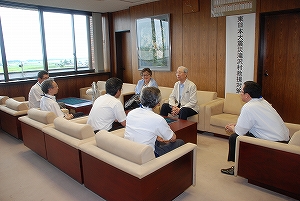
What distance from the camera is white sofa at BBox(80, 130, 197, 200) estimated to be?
1940 millimetres

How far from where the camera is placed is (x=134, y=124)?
223 centimetres

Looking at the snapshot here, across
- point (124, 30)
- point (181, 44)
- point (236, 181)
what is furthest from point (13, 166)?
point (124, 30)

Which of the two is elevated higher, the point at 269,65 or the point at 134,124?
the point at 269,65

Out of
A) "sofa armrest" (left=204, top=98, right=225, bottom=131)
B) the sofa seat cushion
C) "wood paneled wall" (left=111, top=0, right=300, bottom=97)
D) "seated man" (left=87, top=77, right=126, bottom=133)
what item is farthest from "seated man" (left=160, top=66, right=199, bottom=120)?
"seated man" (left=87, top=77, right=126, bottom=133)

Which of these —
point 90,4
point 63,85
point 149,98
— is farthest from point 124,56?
point 149,98

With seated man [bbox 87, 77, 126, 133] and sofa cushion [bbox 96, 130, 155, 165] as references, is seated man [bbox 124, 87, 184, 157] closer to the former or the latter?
sofa cushion [bbox 96, 130, 155, 165]

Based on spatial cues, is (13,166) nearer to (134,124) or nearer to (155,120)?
(134,124)

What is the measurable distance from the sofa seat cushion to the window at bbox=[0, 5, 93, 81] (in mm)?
4588

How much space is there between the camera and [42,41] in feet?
20.8

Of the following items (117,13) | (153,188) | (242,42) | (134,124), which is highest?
(117,13)

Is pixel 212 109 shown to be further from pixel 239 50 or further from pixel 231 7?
pixel 231 7

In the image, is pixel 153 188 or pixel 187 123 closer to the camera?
pixel 153 188

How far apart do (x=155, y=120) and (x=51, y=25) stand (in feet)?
18.6

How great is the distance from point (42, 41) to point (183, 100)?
4245mm
